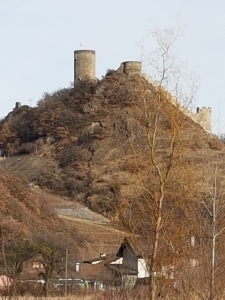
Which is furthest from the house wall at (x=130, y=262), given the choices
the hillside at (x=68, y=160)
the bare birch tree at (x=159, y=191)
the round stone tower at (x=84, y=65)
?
the round stone tower at (x=84, y=65)

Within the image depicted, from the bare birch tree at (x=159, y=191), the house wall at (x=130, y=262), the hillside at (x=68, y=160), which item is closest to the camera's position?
the bare birch tree at (x=159, y=191)

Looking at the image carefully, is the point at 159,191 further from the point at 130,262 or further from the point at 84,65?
the point at 84,65

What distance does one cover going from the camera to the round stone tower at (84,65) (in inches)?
2837

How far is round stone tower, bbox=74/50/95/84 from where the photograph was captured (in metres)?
72.1

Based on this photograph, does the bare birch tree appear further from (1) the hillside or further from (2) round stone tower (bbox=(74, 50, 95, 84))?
(2) round stone tower (bbox=(74, 50, 95, 84))

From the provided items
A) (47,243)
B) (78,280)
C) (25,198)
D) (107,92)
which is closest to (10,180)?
(25,198)

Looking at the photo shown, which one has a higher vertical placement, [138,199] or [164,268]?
[138,199]

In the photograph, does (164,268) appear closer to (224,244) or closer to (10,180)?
(224,244)

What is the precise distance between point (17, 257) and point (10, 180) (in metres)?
21.3

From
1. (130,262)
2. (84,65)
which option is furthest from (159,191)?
(84,65)

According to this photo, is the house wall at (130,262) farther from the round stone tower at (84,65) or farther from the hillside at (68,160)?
the round stone tower at (84,65)

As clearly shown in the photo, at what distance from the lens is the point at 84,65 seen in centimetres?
7256

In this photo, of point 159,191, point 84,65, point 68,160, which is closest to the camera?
point 159,191

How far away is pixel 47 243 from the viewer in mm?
28203
